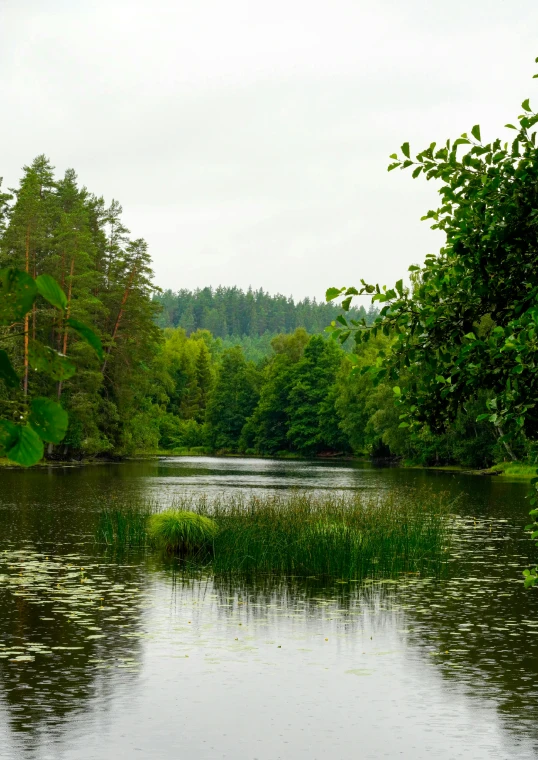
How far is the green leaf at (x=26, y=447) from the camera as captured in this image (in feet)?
5.64

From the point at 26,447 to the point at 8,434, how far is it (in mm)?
39

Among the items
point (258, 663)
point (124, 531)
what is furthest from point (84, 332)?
point (124, 531)

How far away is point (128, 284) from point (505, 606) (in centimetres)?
5948

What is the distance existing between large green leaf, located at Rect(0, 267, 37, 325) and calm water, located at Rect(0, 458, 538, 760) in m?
7.07

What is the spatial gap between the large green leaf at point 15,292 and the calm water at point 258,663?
23.2 feet

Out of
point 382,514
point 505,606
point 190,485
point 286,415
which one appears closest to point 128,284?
point 190,485

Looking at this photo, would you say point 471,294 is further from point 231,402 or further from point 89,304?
point 231,402

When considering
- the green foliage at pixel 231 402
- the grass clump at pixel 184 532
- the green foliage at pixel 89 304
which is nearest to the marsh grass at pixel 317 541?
the grass clump at pixel 184 532

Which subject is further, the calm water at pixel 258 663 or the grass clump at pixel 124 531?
the grass clump at pixel 124 531

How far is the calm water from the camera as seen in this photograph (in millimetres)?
8641

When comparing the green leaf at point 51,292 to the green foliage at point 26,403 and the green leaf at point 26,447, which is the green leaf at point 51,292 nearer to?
the green foliage at point 26,403

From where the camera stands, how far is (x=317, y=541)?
1888cm

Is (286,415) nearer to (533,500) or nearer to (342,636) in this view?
(342,636)

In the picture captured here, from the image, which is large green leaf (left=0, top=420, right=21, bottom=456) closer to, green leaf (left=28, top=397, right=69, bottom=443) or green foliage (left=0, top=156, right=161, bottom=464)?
green leaf (left=28, top=397, right=69, bottom=443)
